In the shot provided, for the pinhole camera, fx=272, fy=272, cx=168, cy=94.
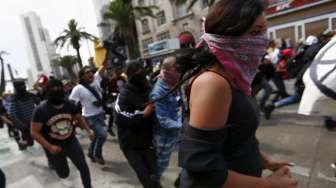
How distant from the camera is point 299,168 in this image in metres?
3.43

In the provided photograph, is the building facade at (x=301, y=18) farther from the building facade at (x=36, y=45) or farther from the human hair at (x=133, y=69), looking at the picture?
the building facade at (x=36, y=45)

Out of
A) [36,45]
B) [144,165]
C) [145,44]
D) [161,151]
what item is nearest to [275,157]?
[161,151]

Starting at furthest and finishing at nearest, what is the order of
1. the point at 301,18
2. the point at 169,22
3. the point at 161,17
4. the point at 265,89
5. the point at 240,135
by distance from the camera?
1. the point at 161,17
2. the point at 169,22
3. the point at 301,18
4. the point at 265,89
5. the point at 240,135

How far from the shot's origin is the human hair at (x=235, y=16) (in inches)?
39.4

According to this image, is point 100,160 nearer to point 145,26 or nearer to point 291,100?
point 291,100

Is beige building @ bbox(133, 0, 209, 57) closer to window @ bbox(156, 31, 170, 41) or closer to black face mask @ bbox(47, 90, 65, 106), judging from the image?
window @ bbox(156, 31, 170, 41)

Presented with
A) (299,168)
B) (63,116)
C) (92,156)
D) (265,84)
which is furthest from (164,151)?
(265,84)

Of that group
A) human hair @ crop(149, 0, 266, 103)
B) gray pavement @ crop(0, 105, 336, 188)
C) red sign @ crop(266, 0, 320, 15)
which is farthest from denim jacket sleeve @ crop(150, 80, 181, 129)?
red sign @ crop(266, 0, 320, 15)

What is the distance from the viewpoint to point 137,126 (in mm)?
2779

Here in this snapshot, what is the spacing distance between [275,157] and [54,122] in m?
3.01

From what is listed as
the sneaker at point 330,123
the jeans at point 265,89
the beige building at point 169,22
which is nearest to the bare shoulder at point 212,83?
the sneaker at point 330,123

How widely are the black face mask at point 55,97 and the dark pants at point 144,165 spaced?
3.74 ft

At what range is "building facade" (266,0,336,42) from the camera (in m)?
15.7

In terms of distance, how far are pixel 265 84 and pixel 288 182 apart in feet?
18.1
